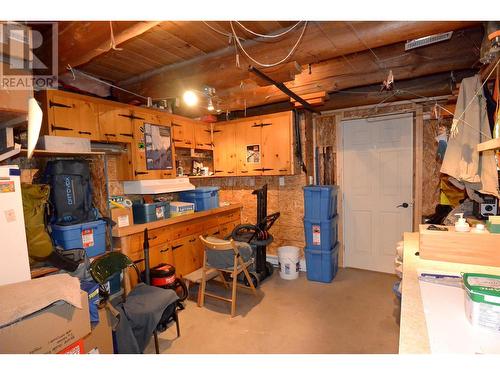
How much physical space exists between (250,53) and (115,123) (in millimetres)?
1847

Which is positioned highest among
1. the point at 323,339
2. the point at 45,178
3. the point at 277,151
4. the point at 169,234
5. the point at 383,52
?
the point at 383,52

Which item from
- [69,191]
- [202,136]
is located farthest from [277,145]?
[69,191]

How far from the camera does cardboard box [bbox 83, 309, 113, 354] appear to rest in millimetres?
1804

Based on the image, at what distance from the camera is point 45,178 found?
2.45 meters

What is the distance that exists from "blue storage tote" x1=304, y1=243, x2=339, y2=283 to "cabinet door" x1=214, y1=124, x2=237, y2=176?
1.85 m

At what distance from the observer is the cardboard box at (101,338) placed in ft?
5.92

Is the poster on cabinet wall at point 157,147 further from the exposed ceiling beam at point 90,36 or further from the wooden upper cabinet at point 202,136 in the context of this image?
the exposed ceiling beam at point 90,36

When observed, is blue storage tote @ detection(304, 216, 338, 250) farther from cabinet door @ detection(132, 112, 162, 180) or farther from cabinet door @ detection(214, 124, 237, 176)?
cabinet door @ detection(132, 112, 162, 180)

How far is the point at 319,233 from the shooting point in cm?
374

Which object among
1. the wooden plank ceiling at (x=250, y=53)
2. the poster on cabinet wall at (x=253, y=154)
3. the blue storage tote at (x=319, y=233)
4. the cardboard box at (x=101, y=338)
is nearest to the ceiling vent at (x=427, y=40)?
the wooden plank ceiling at (x=250, y=53)

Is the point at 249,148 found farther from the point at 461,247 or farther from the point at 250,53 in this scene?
the point at 461,247
